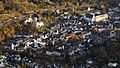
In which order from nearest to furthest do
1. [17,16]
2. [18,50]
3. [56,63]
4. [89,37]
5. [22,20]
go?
1. [56,63]
2. [18,50]
3. [89,37]
4. [22,20]
5. [17,16]

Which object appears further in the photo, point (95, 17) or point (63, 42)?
point (95, 17)

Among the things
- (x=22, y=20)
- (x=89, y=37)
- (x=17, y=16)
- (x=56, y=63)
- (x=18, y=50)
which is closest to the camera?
(x=56, y=63)

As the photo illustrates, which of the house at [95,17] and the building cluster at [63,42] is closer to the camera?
the building cluster at [63,42]

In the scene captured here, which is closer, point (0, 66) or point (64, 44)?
point (0, 66)

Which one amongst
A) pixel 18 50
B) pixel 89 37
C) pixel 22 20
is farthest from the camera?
pixel 22 20

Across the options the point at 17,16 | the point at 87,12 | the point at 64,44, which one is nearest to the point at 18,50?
the point at 64,44

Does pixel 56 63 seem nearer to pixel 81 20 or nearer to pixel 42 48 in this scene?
pixel 42 48

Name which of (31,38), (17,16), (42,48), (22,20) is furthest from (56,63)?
(17,16)

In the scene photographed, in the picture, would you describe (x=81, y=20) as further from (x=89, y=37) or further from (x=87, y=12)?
(x=89, y=37)

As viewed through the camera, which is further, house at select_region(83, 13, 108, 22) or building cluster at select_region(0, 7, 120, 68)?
house at select_region(83, 13, 108, 22)
